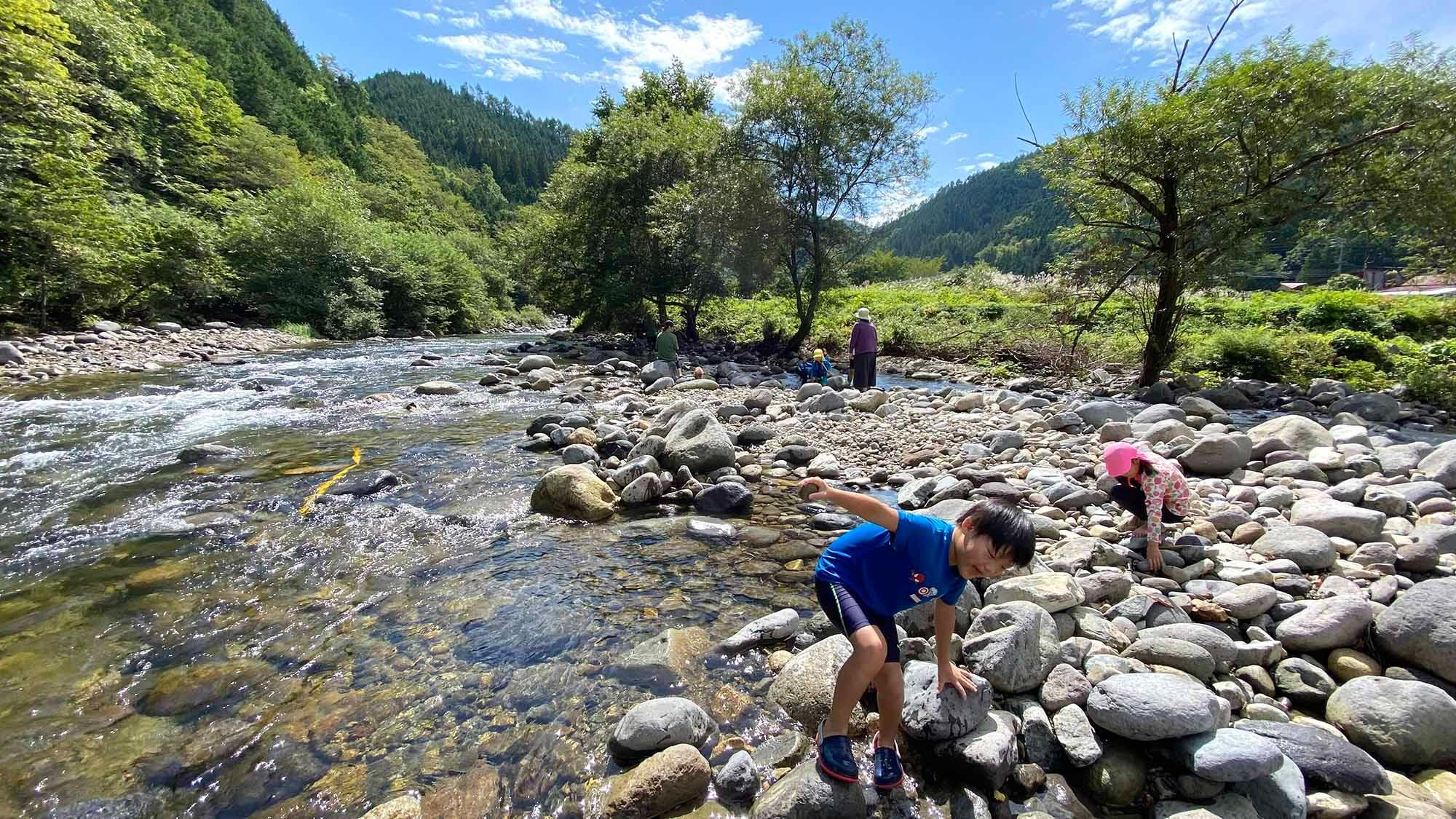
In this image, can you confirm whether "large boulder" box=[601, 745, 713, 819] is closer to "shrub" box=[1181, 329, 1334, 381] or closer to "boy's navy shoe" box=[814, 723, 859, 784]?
"boy's navy shoe" box=[814, 723, 859, 784]

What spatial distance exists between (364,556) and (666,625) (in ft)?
10.5

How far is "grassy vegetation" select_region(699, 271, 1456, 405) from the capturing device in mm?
13414

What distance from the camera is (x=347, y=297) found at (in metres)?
29.8

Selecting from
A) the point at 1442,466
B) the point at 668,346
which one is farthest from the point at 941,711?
the point at 668,346

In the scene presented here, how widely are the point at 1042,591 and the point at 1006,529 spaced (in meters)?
1.89

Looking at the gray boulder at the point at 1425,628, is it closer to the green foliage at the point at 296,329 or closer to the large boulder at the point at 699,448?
the large boulder at the point at 699,448

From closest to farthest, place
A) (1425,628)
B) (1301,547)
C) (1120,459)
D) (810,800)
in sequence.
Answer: (810,800), (1425,628), (1301,547), (1120,459)

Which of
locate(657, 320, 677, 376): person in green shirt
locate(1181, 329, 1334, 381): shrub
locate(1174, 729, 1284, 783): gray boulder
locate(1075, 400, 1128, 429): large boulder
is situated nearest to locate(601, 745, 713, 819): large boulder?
locate(1174, 729, 1284, 783): gray boulder

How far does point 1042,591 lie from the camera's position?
3.98 meters

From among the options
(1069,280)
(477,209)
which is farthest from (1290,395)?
(477,209)

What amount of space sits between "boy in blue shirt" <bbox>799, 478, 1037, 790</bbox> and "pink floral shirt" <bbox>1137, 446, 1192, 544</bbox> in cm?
272

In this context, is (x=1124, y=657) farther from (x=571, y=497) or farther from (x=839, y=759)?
(x=571, y=497)

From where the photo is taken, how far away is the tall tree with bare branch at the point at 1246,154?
396 inches

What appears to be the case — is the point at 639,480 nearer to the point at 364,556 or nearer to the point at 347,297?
the point at 364,556
